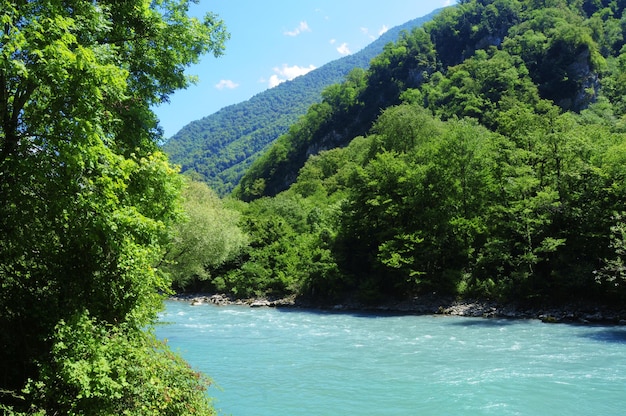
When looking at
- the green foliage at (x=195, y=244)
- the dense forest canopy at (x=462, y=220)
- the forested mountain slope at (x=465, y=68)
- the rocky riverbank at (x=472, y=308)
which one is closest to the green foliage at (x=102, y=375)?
the green foliage at (x=195, y=244)

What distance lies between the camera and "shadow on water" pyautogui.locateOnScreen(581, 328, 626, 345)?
19.8 metres

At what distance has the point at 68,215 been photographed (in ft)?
19.5

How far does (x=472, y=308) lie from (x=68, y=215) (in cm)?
2782

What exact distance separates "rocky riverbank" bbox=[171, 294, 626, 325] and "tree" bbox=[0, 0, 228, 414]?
23974mm

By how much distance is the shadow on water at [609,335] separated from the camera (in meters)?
19.8

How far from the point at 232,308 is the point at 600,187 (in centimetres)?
2718

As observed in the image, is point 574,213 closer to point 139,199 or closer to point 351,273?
point 351,273

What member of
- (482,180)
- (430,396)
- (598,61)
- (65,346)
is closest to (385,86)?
(598,61)

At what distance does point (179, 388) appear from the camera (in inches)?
298

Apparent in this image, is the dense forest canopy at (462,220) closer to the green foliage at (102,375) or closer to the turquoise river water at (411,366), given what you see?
the turquoise river water at (411,366)

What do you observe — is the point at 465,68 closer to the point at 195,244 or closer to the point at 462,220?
the point at 462,220

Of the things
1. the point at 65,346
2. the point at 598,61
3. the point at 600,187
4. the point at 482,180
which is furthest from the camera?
the point at 598,61

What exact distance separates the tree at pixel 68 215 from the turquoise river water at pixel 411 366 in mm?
2318

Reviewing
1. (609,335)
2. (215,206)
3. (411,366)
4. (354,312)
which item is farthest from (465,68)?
(411,366)
